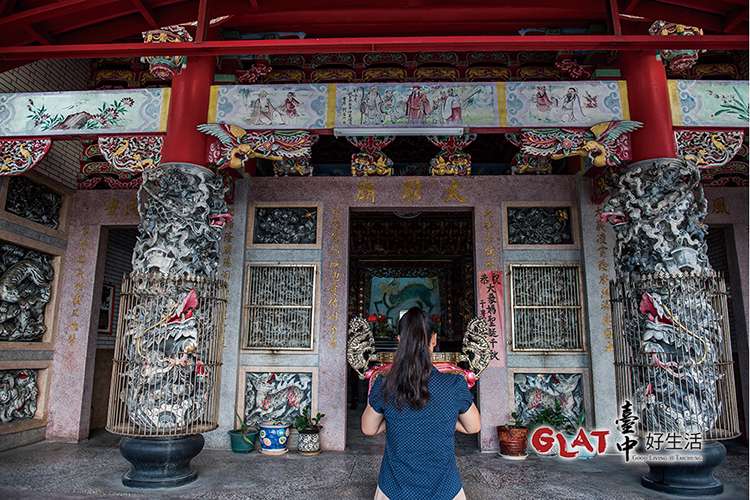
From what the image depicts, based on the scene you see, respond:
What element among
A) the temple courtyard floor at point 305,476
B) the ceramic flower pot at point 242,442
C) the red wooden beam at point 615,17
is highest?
the red wooden beam at point 615,17

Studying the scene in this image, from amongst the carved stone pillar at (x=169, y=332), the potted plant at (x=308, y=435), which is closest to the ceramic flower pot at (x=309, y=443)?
the potted plant at (x=308, y=435)

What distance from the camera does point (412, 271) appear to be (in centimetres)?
980

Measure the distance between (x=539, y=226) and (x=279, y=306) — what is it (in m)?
2.98

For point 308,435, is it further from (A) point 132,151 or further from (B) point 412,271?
(B) point 412,271

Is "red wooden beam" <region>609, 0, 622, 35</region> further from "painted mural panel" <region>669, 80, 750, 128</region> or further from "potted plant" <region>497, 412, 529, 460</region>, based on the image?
"potted plant" <region>497, 412, 529, 460</region>

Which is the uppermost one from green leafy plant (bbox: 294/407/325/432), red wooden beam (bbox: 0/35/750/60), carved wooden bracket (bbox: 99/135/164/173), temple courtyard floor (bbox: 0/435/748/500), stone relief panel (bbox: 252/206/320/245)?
red wooden beam (bbox: 0/35/750/60)

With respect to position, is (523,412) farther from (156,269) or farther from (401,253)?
(401,253)

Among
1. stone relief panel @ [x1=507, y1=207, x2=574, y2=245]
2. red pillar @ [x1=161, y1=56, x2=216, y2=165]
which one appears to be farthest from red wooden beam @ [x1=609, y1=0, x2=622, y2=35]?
red pillar @ [x1=161, y1=56, x2=216, y2=165]

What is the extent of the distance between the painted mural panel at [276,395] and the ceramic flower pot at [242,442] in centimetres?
24

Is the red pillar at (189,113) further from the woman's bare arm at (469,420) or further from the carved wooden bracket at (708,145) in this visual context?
the carved wooden bracket at (708,145)

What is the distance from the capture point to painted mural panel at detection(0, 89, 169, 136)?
4.27 m

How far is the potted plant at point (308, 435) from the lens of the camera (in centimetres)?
491

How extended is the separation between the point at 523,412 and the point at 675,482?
172 centimetres

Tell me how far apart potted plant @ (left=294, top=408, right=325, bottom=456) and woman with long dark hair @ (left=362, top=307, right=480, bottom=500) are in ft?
10.1
